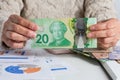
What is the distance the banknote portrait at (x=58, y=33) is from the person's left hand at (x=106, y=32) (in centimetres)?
8

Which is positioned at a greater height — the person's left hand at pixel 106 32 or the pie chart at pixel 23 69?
the person's left hand at pixel 106 32

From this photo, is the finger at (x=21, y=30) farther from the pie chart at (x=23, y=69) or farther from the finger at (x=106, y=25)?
the finger at (x=106, y=25)

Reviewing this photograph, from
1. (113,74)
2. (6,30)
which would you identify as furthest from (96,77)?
(6,30)

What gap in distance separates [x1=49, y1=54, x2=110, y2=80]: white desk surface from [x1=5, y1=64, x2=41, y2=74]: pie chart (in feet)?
0.23

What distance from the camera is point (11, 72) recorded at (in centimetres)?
84

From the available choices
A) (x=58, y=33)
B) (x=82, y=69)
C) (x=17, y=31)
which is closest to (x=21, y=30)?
(x=17, y=31)

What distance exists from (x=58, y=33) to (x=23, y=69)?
0.17 meters

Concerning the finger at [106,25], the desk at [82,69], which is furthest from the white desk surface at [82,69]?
the finger at [106,25]

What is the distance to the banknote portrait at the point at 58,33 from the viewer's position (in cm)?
91

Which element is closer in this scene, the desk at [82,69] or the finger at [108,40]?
the desk at [82,69]

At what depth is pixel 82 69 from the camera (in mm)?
898

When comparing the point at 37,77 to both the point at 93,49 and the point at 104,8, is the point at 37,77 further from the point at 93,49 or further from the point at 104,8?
the point at 104,8

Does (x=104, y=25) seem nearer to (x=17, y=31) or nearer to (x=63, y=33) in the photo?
(x=63, y=33)

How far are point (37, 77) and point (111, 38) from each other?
0.33 metres
